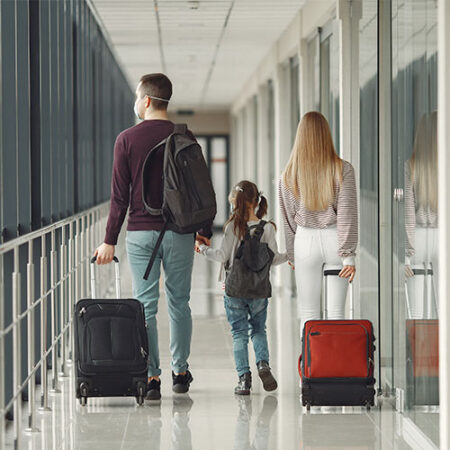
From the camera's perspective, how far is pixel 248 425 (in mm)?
4676

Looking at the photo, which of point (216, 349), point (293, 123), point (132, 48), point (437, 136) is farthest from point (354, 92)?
point (132, 48)

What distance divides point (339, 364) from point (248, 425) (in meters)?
0.54

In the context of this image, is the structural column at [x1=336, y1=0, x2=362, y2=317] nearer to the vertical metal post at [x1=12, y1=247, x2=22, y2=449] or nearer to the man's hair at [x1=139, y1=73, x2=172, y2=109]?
the man's hair at [x1=139, y1=73, x2=172, y2=109]

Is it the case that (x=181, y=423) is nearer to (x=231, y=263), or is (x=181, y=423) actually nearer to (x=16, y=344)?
(x=231, y=263)

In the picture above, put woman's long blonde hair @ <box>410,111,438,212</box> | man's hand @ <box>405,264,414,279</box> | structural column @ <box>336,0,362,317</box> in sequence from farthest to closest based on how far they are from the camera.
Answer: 1. structural column @ <box>336,0,362,317</box>
2. man's hand @ <box>405,264,414,279</box>
3. woman's long blonde hair @ <box>410,111,438,212</box>

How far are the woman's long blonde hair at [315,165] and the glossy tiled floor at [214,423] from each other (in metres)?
1.06

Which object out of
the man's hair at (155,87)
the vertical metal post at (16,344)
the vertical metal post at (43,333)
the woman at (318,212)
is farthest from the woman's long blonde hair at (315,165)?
the vertical metal post at (16,344)

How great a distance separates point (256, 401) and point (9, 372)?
1.29 m

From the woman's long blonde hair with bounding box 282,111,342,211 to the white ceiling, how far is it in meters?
3.85

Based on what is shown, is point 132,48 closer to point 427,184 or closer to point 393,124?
point 393,124

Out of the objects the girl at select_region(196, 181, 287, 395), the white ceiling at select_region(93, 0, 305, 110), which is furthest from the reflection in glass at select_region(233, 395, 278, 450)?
the white ceiling at select_region(93, 0, 305, 110)

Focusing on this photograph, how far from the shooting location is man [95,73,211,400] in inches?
198

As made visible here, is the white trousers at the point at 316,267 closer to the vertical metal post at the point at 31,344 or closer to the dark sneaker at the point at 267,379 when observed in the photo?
the dark sneaker at the point at 267,379

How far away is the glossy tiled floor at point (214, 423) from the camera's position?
172 inches
